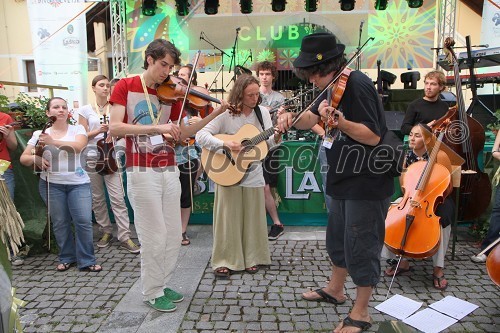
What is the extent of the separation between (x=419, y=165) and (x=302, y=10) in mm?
8382

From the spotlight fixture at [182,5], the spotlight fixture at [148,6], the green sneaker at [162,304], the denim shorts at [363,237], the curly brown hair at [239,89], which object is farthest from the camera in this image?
the spotlight fixture at [182,5]

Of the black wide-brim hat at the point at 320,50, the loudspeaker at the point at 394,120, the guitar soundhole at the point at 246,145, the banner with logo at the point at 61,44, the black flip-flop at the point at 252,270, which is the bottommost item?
the black flip-flop at the point at 252,270

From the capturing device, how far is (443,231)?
366 cm

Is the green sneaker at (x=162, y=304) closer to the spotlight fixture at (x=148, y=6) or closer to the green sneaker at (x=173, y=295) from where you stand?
the green sneaker at (x=173, y=295)

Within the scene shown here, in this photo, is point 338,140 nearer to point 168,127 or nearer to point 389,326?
point 168,127

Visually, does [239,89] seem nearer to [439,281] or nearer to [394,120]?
[439,281]

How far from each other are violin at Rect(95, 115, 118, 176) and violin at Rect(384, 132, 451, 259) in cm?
298

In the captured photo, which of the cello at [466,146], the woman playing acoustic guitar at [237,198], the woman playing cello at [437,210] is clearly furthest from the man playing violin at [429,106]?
the woman playing acoustic guitar at [237,198]

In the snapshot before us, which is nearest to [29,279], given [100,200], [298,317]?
[100,200]

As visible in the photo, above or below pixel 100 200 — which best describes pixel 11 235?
above

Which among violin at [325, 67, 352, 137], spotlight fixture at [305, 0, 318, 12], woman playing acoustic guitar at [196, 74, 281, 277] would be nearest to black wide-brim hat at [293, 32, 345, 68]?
violin at [325, 67, 352, 137]

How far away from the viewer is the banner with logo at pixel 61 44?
8.67 metres

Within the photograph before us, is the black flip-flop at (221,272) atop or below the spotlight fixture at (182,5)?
below

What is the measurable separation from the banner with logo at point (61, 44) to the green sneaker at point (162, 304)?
671 centimetres
